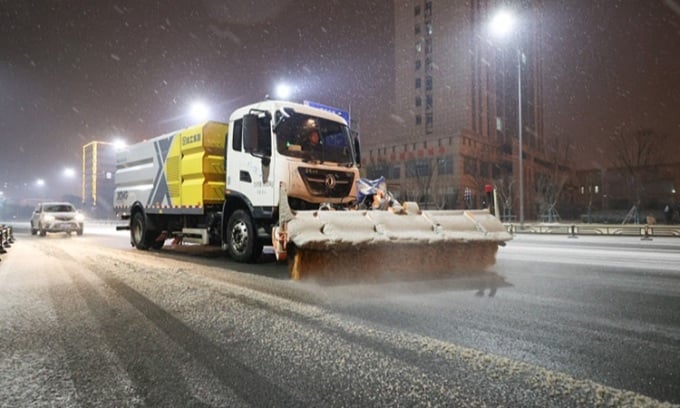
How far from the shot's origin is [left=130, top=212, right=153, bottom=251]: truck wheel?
11.7 metres

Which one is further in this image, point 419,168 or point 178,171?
point 419,168

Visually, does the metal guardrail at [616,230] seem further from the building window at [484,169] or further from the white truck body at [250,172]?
the building window at [484,169]

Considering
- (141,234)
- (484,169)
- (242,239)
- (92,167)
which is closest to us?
(242,239)

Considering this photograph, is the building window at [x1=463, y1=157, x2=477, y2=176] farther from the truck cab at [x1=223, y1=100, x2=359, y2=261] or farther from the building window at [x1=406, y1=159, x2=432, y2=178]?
the truck cab at [x1=223, y1=100, x2=359, y2=261]

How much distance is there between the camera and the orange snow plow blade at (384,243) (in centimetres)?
589

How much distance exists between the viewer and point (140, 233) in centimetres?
1203

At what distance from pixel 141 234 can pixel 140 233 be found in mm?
131

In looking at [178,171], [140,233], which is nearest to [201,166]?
[178,171]

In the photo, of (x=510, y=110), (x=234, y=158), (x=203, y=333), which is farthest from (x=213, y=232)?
(x=510, y=110)

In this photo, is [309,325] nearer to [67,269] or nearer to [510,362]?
[510,362]

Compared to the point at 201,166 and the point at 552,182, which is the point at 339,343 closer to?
the point at 201,166

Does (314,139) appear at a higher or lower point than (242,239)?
higher

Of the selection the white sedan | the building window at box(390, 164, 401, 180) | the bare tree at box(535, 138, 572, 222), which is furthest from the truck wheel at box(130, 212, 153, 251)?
the building window at box(390, 164, 401, 180)

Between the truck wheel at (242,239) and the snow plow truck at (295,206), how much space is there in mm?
21
